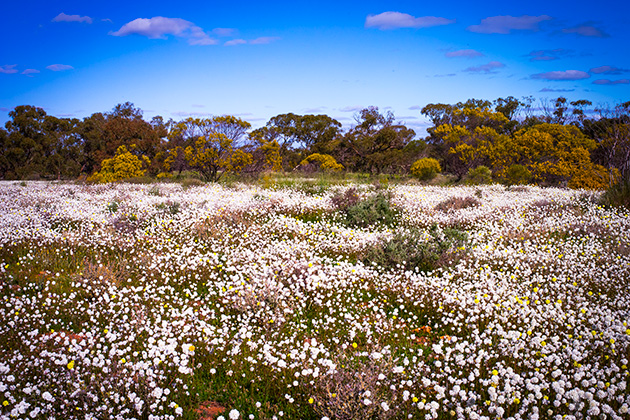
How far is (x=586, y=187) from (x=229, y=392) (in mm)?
20802

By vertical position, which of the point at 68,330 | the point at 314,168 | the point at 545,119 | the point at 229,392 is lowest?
the point at 229,392

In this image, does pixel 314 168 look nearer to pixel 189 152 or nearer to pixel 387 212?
pixel 189 152

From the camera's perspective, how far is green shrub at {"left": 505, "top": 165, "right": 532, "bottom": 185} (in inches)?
772

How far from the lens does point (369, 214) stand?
9359 mm

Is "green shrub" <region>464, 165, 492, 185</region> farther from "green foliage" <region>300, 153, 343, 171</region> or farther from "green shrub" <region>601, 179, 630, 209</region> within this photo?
"green shrub" <region>601, 179, 630, 209</region>

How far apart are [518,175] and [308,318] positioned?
19356 mm

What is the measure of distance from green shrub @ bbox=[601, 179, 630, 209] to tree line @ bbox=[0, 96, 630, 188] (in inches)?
37.1

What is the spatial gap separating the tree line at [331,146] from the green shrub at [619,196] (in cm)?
94

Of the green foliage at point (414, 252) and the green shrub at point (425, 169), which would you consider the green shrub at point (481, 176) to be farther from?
the green foliage at point (414, 252)

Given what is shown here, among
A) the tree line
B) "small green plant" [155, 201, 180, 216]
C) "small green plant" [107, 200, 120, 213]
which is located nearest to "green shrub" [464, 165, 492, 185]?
the tree line

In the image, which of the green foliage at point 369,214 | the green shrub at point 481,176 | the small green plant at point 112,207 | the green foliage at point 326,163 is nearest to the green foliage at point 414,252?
the green foliage at point 369,214

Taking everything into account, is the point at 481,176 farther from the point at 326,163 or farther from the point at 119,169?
the point at 119,169

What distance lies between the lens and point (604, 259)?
20.4ft

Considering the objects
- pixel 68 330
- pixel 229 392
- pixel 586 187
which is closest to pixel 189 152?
pixel 68 330
